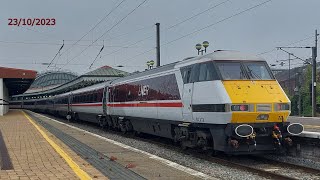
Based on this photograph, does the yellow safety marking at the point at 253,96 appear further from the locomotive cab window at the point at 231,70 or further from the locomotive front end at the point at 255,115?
the locomotive cab window at the point at 231,70

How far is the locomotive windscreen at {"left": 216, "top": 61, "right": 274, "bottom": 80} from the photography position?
11.9m

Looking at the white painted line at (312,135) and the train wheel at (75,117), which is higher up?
the white painted line at (312,135)

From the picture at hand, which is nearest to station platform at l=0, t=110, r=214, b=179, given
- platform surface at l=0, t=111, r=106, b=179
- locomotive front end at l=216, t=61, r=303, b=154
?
platform surface at l=0, t=111, r=106, b=179

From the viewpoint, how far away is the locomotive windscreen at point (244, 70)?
1191cm

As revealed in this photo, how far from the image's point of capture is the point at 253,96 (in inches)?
449

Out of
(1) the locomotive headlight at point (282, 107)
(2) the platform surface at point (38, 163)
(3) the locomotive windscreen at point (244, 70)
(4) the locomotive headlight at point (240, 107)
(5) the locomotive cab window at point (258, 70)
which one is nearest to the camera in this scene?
(2) the platform surface at point (38, 163)

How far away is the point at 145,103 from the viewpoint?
1705 cm

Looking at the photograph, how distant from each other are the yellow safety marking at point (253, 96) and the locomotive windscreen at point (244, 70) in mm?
225

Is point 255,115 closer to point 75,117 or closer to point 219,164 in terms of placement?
point 219,164

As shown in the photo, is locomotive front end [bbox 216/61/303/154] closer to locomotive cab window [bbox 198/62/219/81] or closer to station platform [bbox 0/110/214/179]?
locomotive cab window [bbox 198/62/219/81]

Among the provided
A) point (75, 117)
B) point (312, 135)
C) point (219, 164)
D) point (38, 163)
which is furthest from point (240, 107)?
point (75, 117)

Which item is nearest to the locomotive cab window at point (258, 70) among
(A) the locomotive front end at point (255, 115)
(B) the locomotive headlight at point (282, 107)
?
(A) the locomotive front end at point (255, 115)

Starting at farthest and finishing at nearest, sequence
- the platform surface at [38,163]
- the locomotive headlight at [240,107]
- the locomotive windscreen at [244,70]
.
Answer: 1. the locomotive windscreen at [244,70]
2. the locomotive headlight at [240,107]
3. the platform surface at [38,163]

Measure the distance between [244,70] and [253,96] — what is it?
1120mm
